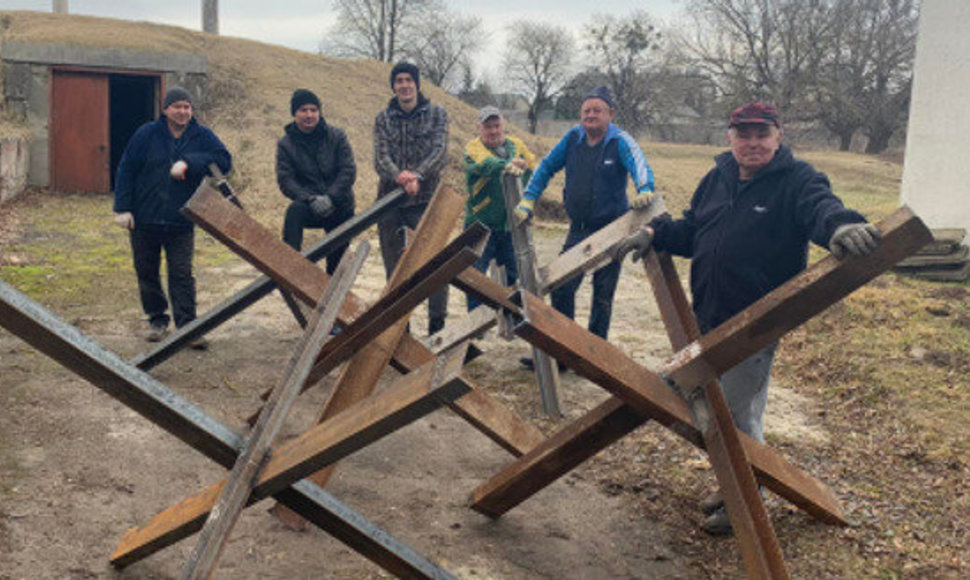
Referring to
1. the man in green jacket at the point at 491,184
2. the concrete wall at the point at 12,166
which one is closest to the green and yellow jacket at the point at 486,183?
the man in green jacket at the point at 491,184

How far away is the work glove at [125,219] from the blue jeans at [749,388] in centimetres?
450

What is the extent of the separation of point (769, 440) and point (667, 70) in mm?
41786

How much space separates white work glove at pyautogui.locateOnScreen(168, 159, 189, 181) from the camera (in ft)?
20.3

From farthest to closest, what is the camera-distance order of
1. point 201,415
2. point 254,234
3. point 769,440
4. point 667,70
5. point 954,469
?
point 667,70
point 769,440
point 954,469
point 254,234
point 201,415

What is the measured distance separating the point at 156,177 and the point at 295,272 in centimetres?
297

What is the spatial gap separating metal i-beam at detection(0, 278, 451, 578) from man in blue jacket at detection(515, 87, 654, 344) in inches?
133

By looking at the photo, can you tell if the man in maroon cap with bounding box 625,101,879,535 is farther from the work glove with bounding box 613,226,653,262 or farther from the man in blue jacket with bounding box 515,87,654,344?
the man in blue jacket with bounding box 515,87,654,344

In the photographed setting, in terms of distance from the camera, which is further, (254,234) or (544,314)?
(254,234)

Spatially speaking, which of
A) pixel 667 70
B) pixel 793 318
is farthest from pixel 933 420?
pixel 667 70

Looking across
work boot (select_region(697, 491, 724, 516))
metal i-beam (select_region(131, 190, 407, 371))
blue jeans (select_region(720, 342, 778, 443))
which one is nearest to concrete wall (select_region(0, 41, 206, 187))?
metal i-beam (select_region(131, 190, 407, 371))

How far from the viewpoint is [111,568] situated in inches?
129

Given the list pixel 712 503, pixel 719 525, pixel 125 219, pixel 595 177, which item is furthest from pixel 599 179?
pixel 125 219

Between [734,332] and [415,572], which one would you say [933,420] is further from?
[415,572]

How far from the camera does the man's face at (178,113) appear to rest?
20.9ft
